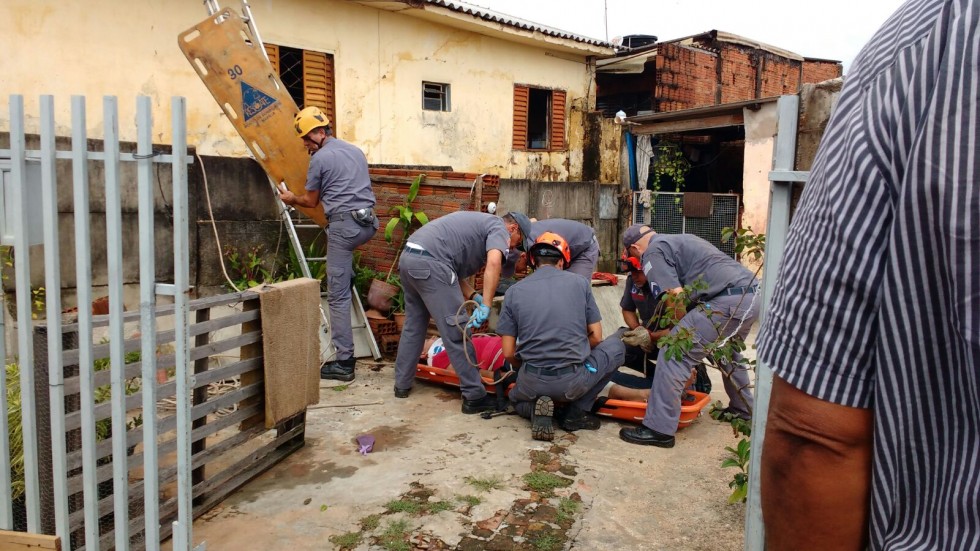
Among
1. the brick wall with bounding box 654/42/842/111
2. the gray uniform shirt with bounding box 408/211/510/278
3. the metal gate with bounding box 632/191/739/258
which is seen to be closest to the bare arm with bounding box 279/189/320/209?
the gray uniform shirt with bounding box 408/211/510/278

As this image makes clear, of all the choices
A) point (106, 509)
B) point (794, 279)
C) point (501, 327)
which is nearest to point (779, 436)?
point (794, 279)

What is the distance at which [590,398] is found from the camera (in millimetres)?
5109

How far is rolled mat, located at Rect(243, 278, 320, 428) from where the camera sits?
3965 mm

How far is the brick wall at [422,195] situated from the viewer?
7.12m

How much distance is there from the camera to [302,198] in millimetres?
6527

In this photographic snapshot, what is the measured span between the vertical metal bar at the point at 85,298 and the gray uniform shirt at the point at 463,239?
3415 mm

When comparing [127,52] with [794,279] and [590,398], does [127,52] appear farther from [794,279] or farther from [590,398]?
[794,279]

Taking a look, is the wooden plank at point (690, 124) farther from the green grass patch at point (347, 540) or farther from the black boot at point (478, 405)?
the green grass patch at point (347, 540)

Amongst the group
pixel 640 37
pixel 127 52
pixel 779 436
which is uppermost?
pixel 640 37

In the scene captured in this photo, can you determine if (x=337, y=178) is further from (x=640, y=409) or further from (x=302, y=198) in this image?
(x=640, y=409)

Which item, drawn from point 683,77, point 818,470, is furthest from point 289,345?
point 683,77

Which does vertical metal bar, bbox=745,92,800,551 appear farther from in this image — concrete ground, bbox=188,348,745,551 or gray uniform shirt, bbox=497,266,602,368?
gray uniform shirt, bbox=497,266,602,368

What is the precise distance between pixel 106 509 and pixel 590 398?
3.17m

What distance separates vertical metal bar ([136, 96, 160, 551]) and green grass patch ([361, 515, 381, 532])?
55.2 inches
